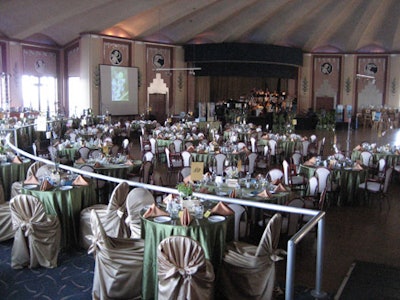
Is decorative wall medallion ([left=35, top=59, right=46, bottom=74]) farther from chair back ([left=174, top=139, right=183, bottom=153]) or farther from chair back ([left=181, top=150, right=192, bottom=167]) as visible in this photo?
chair back ([left=181, top=150, right=192, bottom=167])

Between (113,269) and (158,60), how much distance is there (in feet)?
68.6

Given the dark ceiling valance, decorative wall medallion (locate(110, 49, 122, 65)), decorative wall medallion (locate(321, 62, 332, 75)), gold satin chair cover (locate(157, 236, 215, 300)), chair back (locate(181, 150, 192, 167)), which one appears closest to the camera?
gold satin chair cover (locate(157, 236, 215, 300))

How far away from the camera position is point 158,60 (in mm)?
24812

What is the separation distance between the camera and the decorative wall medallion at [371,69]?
2927cm

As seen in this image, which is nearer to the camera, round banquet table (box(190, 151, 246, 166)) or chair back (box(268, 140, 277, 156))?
round banquet table (box(190, 151, 246, 166))

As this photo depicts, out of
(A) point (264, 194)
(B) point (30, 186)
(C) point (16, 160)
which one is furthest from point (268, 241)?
(C) point (16, 160)

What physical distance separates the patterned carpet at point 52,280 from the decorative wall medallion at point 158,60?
63.8 ft

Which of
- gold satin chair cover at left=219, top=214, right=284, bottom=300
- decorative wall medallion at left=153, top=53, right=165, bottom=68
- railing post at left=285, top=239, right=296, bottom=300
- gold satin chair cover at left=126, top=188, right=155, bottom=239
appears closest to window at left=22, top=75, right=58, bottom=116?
decorative wall medallion at left=153, top=53, right=165, bottom=68

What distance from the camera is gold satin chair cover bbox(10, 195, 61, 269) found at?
573 cm

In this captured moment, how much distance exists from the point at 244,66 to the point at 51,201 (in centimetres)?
2025

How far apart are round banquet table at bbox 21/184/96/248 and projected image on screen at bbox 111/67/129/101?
1654 centimetres

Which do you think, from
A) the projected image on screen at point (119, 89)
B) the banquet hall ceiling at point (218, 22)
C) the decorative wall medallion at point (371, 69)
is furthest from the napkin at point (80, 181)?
the decorative wall medallion at point (371, 69)

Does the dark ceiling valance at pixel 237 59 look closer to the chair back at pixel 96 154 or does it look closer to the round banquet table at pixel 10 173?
the chair back at pixel 96 154

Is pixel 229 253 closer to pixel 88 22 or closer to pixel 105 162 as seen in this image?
pixel 105 162
